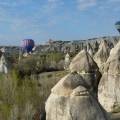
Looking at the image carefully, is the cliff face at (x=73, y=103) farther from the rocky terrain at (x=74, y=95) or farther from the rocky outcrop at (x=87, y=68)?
the rocky outcrop at (x=87, y=68)

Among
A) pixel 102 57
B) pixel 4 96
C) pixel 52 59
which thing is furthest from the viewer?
pixel 52 59

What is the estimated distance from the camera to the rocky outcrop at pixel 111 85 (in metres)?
12.0

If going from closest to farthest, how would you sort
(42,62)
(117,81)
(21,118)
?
(21,118)
(117,81)
(42,62)

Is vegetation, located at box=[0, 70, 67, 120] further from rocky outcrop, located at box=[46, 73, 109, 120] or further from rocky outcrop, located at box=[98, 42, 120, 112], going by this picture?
rocky outcrop, located at box=[46, 73, 109, 120]

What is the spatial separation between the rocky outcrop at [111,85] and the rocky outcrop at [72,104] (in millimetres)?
5842

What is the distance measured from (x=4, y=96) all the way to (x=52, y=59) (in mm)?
29520

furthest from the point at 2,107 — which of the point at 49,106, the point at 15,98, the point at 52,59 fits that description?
the point at 52,59

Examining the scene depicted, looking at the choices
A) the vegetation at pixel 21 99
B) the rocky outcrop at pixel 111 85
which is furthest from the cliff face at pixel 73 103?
the rocky outcrop at pixel 111 85

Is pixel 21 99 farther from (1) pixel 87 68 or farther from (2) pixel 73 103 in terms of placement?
(2) pixel 73 103

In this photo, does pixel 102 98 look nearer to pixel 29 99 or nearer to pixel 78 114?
pixel 29 99

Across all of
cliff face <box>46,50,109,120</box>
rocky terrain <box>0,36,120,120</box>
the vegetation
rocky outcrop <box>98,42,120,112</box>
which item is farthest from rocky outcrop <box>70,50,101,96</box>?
cliff face <box>46,50,109,120</box>

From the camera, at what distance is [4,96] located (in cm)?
1365

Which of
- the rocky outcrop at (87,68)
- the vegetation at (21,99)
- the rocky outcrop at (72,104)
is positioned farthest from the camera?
the rocky outcrop at (87,68)

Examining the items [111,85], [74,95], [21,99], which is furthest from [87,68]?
[74,95]
